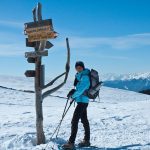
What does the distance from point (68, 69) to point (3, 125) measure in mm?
4450

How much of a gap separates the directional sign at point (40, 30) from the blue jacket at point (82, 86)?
42.0 inches

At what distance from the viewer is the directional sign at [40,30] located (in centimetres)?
955

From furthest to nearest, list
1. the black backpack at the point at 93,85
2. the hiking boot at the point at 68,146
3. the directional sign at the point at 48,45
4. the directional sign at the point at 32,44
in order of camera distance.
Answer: the directional sign at the point at 48,45 → the directional sign at the point at 32,44 → the black backpack at the point at 93,85 → the hiking boot at the point at 68,146

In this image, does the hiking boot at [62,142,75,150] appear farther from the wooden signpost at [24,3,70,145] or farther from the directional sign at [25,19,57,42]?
the directional sign at [25,19,57,42]

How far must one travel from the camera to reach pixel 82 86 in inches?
369

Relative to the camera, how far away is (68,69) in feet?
33.6

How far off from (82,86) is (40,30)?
1.58 meters

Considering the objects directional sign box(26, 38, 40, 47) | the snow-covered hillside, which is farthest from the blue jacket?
directional sign box(26, 38, 40, 47)

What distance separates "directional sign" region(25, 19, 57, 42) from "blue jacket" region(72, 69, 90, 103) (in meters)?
1.07

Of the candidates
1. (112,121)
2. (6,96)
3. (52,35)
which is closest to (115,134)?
(112,121)

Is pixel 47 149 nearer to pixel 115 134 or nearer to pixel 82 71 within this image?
pixel 82 71

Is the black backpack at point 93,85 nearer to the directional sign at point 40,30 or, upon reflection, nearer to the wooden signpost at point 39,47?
the wooden signpost at point 39,47

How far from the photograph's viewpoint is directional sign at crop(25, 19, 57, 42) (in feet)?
31.3

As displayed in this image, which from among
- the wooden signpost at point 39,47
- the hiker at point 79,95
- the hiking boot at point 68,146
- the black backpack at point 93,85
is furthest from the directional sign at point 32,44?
the hiking boot at point 68,146
